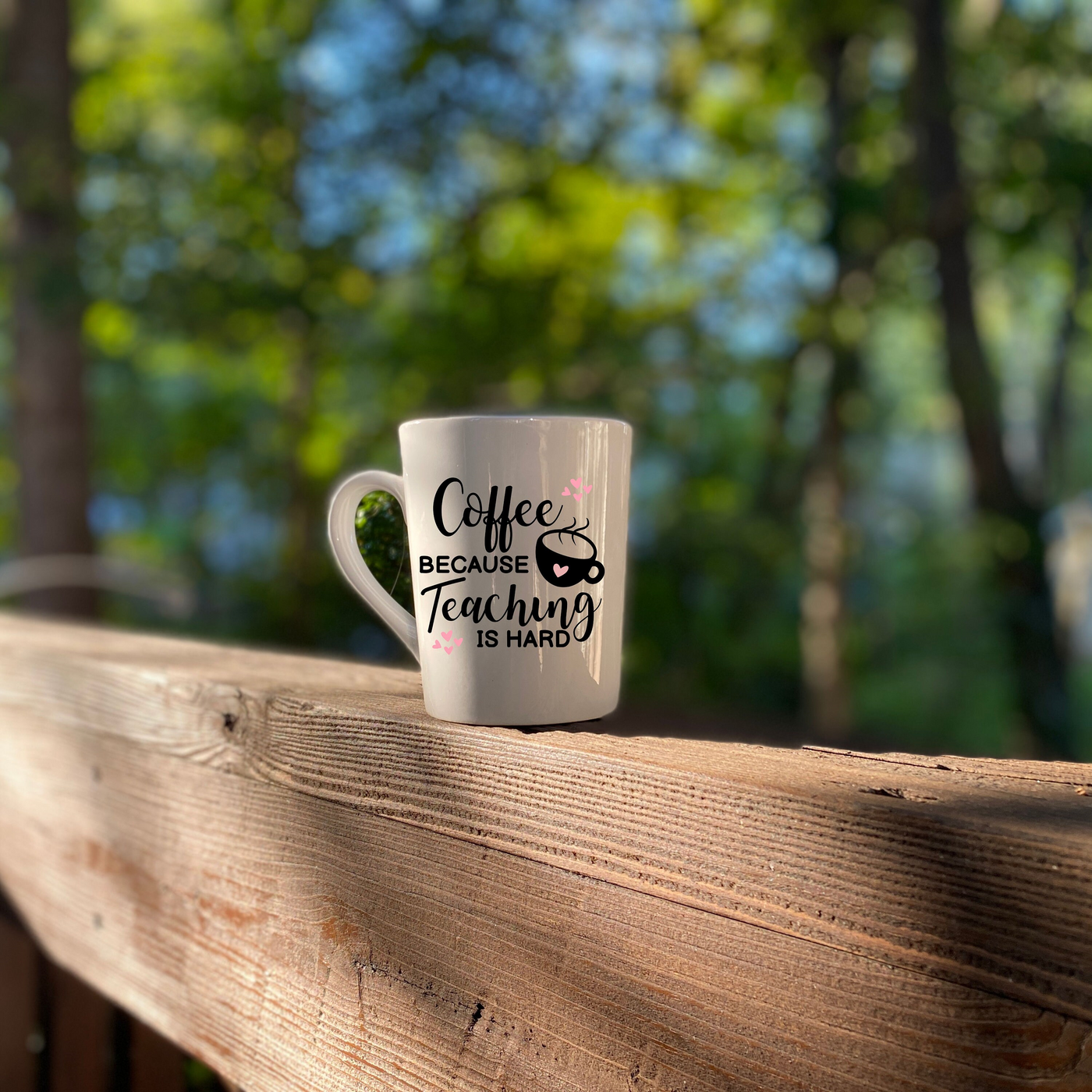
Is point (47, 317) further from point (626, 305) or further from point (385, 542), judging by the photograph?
point (385, 542)

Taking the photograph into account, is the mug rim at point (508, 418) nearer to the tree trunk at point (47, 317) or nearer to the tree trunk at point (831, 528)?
the tree trunk at point (47, 317)

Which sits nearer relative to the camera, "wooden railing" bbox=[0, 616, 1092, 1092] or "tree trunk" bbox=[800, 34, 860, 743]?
"wooden railing" bbox=[0, 616, 1092, 1092]

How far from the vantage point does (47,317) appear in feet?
17.4

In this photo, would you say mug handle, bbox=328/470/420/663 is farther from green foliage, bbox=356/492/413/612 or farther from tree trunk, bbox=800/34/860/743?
tree trunk, bbox=800/34/860/743

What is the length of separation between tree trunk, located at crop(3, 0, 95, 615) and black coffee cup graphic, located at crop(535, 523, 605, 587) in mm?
5293

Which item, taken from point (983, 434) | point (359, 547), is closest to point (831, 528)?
point (983, 434)

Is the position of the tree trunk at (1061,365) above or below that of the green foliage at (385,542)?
above

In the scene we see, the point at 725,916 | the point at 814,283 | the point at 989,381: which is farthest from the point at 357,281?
the point at 725,916

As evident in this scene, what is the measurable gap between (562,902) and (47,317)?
18.4ft

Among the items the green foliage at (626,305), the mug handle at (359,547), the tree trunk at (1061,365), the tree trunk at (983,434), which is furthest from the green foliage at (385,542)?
the tree trunk at (1061,365)

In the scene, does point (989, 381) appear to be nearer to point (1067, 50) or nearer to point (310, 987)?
point (1067, 50)

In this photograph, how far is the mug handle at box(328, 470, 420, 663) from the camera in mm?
706

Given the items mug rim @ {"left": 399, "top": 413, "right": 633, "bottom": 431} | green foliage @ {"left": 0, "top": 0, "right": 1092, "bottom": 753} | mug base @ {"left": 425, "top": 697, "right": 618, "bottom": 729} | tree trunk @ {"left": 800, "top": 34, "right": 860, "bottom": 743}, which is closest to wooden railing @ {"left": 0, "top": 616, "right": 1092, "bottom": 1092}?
mug base @ {"left": 425, "top": 697, "right": 618, "bottom": 729}

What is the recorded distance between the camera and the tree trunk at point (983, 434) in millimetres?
5027
